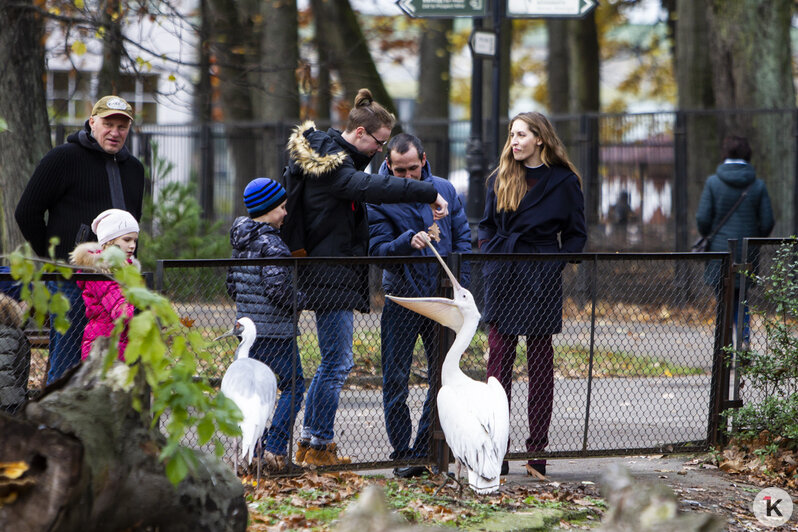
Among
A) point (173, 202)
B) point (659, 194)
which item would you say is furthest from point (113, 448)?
point (659, 194)

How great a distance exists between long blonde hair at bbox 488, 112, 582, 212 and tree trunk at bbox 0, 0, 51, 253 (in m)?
5.36

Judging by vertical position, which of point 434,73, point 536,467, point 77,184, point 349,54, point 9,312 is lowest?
point 536,467

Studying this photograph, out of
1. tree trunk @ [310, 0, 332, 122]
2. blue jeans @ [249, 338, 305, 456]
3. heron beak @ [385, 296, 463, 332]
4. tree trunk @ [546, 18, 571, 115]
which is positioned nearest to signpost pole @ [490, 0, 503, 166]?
tree trunk @ [310, 0, 332, 122]

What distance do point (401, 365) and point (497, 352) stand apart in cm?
60

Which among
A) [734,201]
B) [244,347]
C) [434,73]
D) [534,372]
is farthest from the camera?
[434,73]

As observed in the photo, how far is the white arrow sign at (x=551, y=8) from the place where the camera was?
977 centimetres

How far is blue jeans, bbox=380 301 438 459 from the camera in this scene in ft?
20.2

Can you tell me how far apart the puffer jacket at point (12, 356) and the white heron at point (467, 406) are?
2.10 meters

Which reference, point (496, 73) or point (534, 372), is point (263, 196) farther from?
point (496, 73)

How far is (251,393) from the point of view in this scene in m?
5.43

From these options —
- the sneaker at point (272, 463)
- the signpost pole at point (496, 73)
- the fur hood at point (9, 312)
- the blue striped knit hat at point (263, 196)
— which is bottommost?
the sneaker at point (272, 463)

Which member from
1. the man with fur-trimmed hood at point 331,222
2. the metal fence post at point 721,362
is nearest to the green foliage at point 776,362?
the metal fence post at point 721,362

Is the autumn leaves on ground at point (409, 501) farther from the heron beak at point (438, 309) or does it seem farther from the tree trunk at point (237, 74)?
the tree trunk at point (237, 74)

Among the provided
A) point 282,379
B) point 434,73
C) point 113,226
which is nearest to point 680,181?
point 434,73
